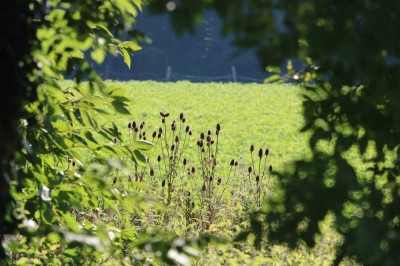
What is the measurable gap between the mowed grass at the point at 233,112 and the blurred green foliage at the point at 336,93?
10658 millimetres

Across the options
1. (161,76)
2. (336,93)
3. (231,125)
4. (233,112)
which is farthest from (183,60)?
(336,93)

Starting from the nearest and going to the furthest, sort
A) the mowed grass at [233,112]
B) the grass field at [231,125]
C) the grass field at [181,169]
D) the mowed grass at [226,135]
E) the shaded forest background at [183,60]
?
the grass field at [181,169] < the mowed grass at [226,135] < the grass field at [231,125] < the mowed grass at [233,112] < the shaded forest background at [183,60]

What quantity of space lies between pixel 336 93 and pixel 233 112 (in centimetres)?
2238

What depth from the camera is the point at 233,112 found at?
2572 cm

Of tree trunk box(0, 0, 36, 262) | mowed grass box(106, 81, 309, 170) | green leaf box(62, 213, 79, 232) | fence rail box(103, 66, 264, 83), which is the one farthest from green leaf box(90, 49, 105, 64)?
fence rail box(103, 66, 264, 83)

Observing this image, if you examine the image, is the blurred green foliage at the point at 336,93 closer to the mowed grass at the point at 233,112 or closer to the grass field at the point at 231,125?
the grass field at the point at 231,125

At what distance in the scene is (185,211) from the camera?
7953mm

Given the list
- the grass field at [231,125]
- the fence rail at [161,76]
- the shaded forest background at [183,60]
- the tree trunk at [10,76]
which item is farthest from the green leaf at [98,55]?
the fence rail at [161,76]

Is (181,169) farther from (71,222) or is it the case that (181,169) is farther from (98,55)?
(98,55)

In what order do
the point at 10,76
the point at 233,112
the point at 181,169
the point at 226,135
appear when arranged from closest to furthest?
the point at 10,76, the point at 181,169, the point at 226,135, the point at 233,112

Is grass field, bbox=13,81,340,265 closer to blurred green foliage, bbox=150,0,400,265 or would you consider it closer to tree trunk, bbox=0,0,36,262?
blurred green foliage, bbox=150,0,400,265

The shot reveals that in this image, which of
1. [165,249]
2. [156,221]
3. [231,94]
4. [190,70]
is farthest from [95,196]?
[190,70]

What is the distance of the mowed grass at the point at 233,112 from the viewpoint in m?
18.6

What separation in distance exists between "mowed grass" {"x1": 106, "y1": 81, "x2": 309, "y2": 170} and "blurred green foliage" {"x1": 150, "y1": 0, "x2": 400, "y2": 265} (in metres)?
10.7
